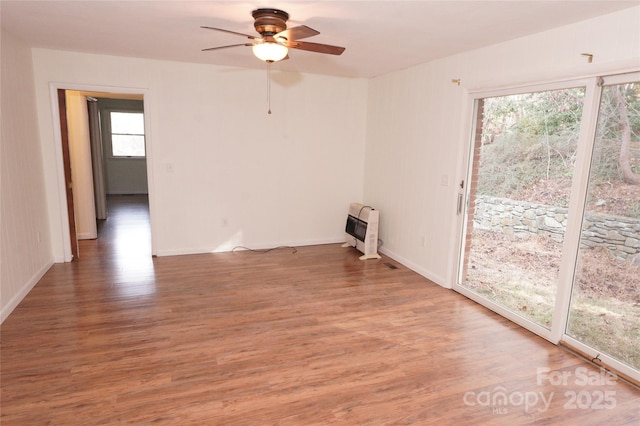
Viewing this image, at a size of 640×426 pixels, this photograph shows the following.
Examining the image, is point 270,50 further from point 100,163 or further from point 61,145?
point 100,163

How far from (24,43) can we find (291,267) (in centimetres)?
356

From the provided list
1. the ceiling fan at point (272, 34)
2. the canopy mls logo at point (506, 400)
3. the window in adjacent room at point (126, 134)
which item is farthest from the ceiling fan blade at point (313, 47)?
the window in adjacent room at point (126, 134)

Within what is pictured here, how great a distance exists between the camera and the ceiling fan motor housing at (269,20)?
8.38 feet

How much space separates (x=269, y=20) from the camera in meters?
2.56

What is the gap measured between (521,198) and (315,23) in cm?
222

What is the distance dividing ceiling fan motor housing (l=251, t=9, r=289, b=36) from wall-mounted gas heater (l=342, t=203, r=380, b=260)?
2759 mm

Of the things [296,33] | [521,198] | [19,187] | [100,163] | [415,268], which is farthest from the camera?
[100,163]

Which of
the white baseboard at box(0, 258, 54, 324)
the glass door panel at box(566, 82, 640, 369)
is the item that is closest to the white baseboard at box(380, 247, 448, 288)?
the glass door panel at box(566, 82, 640, 369)

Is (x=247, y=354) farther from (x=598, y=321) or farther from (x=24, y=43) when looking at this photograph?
(x=24, y=43)

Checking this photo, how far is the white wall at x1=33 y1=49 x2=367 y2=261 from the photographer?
14.2ft

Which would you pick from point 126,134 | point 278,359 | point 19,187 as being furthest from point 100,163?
point 278,359

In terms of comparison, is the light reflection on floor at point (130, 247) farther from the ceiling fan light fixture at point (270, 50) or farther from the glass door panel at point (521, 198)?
the glass door panel at point (521, 198)

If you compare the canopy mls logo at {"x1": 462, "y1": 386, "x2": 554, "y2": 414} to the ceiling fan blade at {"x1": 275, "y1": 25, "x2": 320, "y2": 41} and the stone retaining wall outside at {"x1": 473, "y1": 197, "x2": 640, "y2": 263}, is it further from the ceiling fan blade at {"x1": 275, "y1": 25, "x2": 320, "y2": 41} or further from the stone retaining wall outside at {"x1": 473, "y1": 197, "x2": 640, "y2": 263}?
the ceiling fan blade at {"x1": 275, "y1": 25, "x2": 320, "y2": 41}

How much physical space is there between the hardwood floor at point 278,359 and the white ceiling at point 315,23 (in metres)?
2.33
